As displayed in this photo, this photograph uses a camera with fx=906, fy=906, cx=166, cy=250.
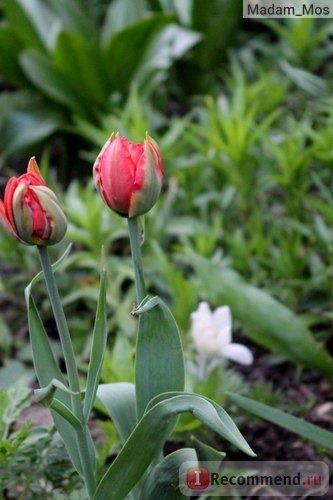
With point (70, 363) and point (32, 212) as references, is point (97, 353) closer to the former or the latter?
point (70, 363)

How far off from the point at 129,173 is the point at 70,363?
0.28m

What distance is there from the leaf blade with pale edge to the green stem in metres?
0.04

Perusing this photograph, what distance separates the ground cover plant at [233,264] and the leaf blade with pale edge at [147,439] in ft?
1.16

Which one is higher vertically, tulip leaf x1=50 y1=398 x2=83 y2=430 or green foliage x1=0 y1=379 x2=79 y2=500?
tulip leaf x1=50 y1=398 x2=83 y2=430

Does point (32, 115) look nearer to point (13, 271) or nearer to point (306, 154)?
point (13, 271)

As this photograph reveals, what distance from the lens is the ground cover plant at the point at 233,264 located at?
1.96 meters

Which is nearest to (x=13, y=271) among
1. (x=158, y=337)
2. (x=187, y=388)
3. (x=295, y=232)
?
(x=295, y=232)

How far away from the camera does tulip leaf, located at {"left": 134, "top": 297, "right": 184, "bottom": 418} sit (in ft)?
4.14

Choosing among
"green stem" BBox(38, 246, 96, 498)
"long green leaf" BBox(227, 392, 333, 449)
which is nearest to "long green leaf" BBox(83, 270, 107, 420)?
"green stem" BBox(38, 246, 96, 498)

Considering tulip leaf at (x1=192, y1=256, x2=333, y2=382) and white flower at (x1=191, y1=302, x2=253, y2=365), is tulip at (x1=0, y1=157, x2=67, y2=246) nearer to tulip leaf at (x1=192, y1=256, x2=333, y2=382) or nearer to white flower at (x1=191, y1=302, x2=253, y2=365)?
white flower at (x1=191, y1=302, x2=253, y2=365)

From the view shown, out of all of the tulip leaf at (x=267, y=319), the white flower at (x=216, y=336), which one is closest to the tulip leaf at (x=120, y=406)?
the white flower at (x=216, y=336)

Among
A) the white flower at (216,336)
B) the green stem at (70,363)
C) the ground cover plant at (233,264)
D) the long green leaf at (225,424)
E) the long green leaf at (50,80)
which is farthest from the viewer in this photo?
the long green leaf at (50,80)

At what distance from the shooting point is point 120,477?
1247 mm

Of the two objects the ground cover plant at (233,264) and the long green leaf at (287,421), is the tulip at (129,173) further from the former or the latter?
the ground cover plant at (233,264)
